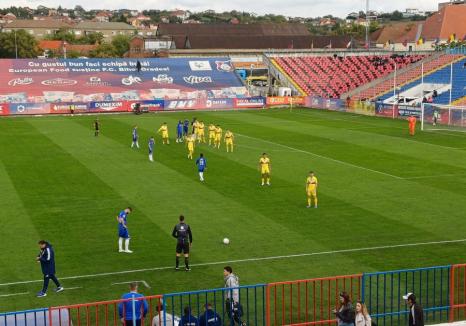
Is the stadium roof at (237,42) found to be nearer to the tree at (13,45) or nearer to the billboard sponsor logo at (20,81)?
the tree at (13,45)

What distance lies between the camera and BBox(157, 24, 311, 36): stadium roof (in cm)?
13888

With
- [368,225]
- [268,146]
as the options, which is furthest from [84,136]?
[368,225]

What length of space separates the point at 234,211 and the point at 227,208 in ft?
1.91

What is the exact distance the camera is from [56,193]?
29359mm

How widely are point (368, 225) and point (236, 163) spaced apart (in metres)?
14.2

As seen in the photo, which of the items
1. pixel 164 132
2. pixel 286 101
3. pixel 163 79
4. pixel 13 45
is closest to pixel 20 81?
pixel 163 79

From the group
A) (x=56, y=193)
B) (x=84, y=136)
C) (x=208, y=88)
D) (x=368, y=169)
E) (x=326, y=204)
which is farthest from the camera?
(x=208, y=88)

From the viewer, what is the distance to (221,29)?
14300cm

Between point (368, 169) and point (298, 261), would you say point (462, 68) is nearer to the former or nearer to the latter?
point (368, 169)

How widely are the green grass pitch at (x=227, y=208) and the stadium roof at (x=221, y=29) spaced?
306 ft

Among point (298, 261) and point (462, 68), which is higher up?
point (462, 68)

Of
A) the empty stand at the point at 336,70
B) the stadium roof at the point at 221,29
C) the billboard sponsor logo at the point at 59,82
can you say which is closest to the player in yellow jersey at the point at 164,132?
the billboard sponsor logo at the point at 59,82

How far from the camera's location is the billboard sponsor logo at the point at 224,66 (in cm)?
8838

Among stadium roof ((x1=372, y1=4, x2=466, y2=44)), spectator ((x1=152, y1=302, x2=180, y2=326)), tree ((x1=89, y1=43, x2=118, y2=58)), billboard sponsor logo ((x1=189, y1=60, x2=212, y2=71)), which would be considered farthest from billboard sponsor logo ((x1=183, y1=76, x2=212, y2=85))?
spectator ((x1=152, y1=302, x2=180, y2=326))
